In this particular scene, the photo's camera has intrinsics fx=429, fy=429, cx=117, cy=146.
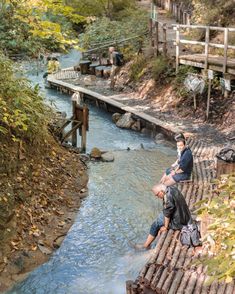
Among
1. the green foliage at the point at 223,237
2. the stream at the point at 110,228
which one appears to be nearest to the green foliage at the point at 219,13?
the stream at the point at 110,228

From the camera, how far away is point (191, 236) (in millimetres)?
6570

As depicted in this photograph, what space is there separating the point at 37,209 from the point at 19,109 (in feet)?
7.76

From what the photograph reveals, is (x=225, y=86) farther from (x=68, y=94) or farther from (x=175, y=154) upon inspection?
(x=68, y=94)

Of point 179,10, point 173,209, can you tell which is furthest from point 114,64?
point 173,209

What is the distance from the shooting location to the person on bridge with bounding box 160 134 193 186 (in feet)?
30.2

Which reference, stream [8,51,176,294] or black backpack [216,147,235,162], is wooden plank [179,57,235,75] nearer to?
stream [8,51,176,294]

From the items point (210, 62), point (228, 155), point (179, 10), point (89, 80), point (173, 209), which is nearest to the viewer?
point (173, 209)

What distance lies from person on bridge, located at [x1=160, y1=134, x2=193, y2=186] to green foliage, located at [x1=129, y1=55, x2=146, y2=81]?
10.7 metres

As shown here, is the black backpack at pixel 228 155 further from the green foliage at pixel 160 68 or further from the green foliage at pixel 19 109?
Answer: the green foliage at pixel 160 68

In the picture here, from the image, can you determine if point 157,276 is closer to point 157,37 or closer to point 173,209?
point 173,209

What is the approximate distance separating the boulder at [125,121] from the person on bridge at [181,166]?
684 centimetres

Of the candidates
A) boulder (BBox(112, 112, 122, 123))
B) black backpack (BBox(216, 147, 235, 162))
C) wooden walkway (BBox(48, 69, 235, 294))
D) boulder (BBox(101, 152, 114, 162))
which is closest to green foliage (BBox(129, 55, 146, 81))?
boulder (BBox(112, 112, 122, 123))

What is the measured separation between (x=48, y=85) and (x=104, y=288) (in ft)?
58.0

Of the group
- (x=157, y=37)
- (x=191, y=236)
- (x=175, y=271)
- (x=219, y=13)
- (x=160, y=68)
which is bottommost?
(x=175, y=271)
